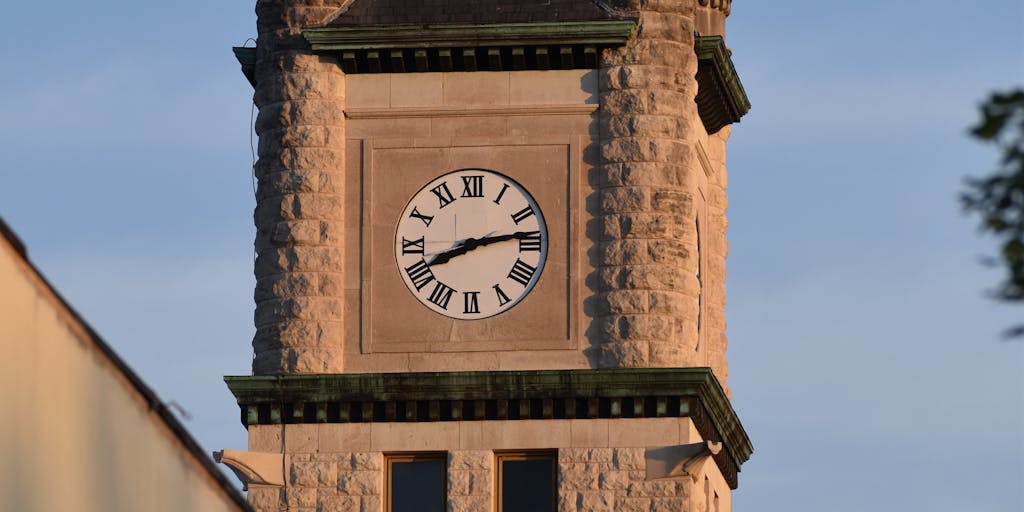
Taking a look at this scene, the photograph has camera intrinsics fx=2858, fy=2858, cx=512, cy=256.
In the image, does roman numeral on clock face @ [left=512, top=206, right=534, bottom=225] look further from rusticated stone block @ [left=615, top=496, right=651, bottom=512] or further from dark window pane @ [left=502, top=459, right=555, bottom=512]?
rusticated stone block @ [left=615, top=496, right=651, bottom=512]

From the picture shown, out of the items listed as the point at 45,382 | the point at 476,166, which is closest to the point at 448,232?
the point at 476,166

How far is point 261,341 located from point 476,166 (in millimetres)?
3973

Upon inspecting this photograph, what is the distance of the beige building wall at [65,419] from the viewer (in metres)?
22.5

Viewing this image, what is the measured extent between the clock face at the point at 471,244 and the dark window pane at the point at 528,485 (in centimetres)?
221

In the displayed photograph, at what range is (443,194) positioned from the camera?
4106 cm

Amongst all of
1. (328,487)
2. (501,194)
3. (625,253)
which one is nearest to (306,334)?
(328,487)

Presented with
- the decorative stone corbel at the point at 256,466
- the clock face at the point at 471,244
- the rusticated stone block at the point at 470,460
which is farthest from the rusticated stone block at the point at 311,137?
the rusticated stone block at the point at 470,460

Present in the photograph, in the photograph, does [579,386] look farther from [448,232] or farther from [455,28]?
[455,28]

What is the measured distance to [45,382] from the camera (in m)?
23.2

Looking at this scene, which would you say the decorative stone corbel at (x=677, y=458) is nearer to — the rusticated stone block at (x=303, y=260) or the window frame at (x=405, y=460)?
the window frame at (x=405, y=460)

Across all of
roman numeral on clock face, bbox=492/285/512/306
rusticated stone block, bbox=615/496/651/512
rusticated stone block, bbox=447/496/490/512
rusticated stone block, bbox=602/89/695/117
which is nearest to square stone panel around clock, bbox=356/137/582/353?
roman numeral on clock face, bbox=492/285/512/306

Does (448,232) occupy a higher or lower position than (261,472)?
higher

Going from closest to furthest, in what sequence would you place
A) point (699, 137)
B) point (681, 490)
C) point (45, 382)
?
1. point (45, 382)
2. point (681, 490)
3. point (699, 137)

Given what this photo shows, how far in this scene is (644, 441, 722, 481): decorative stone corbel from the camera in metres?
39.5
